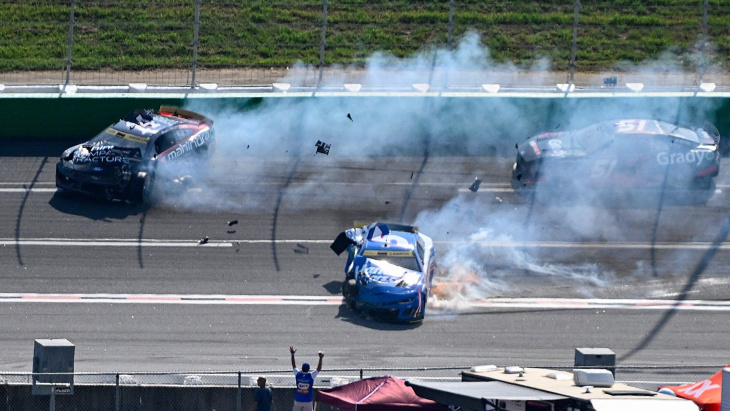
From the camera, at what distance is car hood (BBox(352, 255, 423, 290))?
1808cm

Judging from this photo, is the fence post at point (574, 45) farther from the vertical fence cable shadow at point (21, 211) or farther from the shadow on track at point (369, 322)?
the vertical fence cable shadow at point (21, 211)

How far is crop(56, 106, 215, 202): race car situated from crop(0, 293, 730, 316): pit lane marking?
10.5 ft

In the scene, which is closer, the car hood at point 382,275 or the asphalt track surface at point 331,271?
the asphalt track surface at point 331,271

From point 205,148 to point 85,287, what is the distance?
4.59m

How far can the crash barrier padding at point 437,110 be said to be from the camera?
2409cm

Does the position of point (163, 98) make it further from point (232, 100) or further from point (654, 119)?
point (654, 119)

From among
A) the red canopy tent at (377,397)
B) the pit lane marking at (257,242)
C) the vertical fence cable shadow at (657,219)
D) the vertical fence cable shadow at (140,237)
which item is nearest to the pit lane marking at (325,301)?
the vertical fence cable shadow at (657,219)

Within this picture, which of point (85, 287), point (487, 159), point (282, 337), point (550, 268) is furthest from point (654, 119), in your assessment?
point (85, 287)

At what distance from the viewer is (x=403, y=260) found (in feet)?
61.1

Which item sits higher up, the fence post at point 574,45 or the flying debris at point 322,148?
the fence post at point 574,45

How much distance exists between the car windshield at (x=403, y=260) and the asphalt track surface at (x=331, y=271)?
0.76m

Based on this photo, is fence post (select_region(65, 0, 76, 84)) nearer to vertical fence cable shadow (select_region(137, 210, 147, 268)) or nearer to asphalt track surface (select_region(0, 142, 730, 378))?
asphalt track surface (select_region(0, 142, 730, 378))

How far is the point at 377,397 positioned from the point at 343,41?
12608 millimetres

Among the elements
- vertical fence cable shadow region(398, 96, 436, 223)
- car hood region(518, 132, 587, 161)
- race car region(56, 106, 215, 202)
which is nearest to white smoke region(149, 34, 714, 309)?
vertical fence cable shadow region(398, 96, 436, 223)
